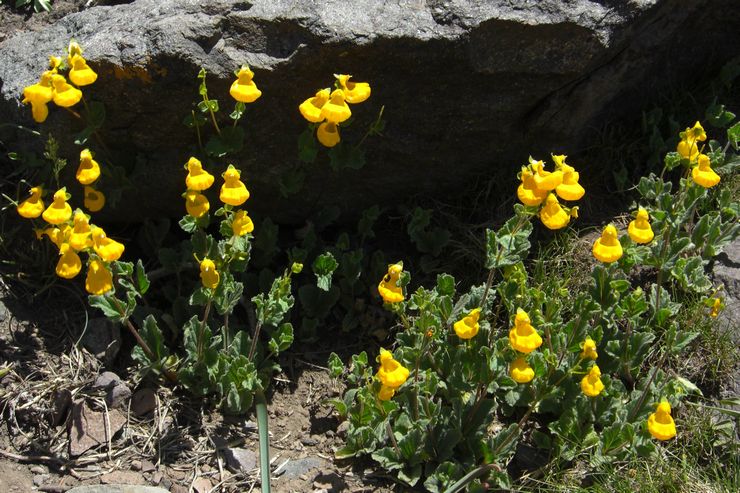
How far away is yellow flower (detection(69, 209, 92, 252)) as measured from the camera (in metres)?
2.90

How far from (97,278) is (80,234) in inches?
6.9

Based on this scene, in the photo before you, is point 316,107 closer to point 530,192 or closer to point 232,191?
point 232,191

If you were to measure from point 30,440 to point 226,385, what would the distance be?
0.79 meters

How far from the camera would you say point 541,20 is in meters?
3.43

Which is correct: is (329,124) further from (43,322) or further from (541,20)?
(43,322)

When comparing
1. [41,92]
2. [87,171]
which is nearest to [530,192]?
[87,171]

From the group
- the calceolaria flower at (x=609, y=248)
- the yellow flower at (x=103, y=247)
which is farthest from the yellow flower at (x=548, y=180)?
the yellow flower at (x=103, y=247)

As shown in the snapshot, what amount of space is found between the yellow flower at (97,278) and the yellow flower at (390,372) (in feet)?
3.43

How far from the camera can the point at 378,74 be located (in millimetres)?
3486

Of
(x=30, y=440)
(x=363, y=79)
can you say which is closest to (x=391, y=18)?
(x=363, y=79)

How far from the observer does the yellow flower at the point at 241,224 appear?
3.03 meters

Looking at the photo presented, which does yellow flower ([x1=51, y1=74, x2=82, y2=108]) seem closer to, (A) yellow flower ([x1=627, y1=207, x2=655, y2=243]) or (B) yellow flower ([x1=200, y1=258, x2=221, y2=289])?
(B) yellow flower ([x1=200, y1=258, x2=221, y2=289])

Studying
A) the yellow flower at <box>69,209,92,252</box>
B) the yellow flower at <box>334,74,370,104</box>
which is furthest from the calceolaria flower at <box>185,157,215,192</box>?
the yellow flower at <box>334,74,370,104</box>

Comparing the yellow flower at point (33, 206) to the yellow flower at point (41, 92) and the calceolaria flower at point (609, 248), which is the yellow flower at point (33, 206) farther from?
the calceolaria flower at point (609, 248)
